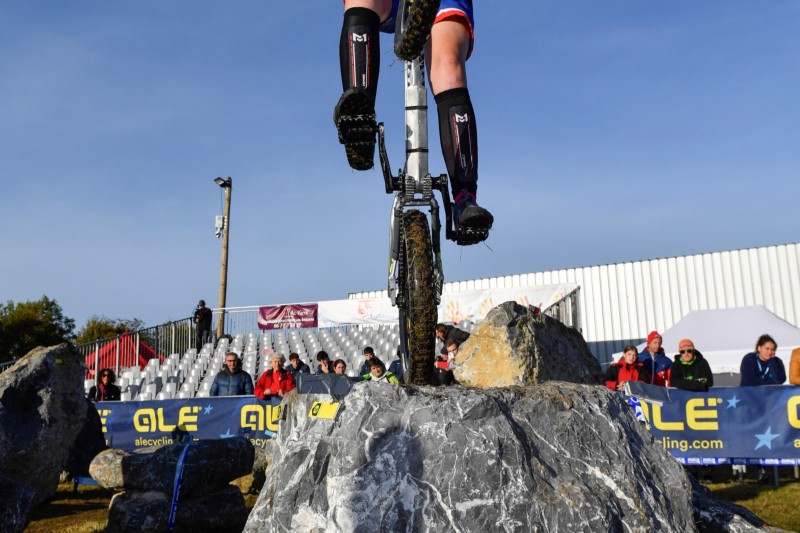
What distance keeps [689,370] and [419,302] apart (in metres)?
6.75

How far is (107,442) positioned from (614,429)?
32.6 ft

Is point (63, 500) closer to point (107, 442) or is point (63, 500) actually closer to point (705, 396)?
point (107, 442)

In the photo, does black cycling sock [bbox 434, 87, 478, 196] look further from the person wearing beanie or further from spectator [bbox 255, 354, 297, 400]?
the person wearing beanie

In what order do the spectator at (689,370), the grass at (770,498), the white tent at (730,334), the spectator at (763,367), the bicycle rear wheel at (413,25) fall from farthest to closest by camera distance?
the white tent at (730,334), the spectator at (763,367), the spectator at (689,370), the grass at (770,498), the bicycle rear wheel at (413,25)

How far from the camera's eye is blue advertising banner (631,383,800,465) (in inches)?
350

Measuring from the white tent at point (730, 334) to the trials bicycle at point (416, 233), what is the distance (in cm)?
1103

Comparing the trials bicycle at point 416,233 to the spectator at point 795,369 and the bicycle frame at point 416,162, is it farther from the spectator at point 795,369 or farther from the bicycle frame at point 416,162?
the spectator at point 795,369

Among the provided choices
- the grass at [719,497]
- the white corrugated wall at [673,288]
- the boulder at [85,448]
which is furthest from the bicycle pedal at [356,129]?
the white corrugated wall at [673,288]

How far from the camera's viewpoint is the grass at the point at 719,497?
712 cm

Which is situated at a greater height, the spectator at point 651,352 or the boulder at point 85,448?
the spectator at point 651,352

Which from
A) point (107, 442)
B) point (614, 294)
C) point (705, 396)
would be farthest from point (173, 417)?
point (614, 294)

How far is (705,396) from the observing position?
9281mm

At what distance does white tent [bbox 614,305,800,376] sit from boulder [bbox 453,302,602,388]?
275 inches

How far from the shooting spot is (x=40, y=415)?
7629mm
